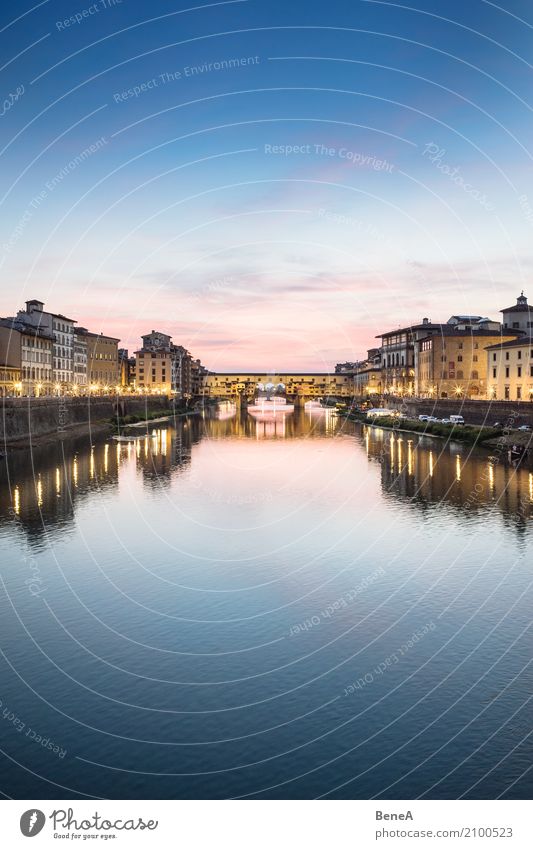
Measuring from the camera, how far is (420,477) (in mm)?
66188

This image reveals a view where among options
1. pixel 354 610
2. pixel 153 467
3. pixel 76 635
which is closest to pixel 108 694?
pixel 76 635

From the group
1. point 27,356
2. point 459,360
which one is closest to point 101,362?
point 27,356

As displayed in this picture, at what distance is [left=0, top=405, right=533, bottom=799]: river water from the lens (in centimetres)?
1739

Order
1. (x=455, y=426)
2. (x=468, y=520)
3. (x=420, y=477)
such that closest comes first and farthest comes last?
1. (x=468, y=520)
2. (x=420, y=477)
3. (x=455, y=426)

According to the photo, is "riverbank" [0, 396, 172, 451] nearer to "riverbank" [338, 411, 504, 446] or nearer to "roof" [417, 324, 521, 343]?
"riverbank" [338, 411, 504, 446]

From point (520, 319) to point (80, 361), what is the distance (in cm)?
9768

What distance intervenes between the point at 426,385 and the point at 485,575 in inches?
4818

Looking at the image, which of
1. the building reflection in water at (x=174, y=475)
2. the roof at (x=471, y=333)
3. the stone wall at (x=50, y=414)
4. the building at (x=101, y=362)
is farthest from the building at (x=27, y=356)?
the roof at (x=471, y=333)

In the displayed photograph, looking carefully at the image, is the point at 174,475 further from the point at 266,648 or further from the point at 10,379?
the point at 10,379

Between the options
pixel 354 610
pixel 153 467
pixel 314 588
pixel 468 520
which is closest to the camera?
pixel 354 610

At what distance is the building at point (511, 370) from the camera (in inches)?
4269

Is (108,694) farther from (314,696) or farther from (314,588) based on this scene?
(314,588)

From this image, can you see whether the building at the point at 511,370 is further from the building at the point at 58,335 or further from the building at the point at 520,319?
the building at the point at 58,335

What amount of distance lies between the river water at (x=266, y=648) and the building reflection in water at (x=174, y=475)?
2.25ft
